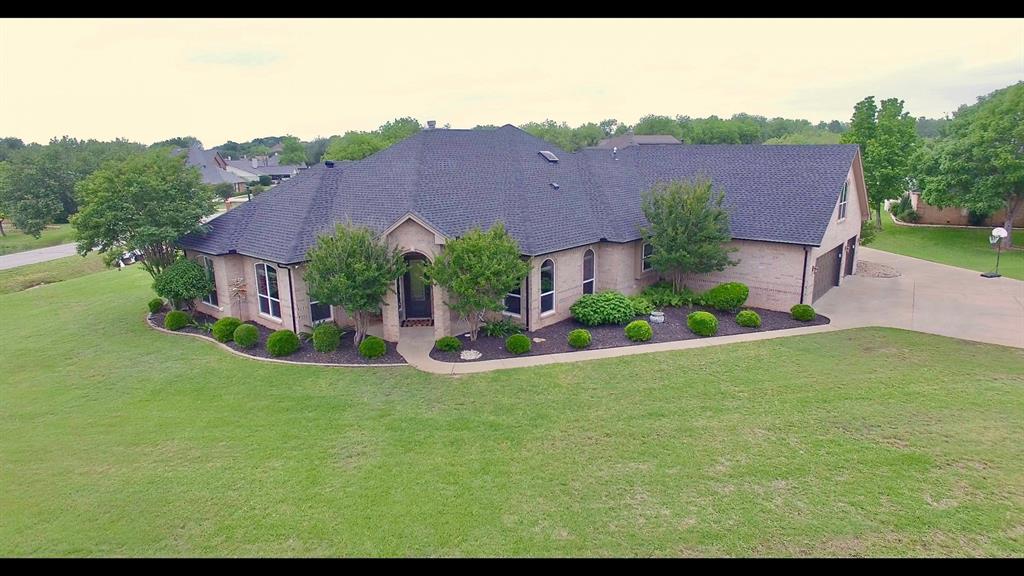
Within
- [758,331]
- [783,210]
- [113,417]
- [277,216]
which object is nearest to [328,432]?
[113,417]

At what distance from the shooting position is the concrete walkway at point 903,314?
682 inches

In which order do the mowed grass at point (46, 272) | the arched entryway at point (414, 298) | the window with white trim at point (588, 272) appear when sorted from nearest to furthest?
the arched entryway at point (414, 298), the window with white trim at point (588, 272), the mowed grass at point (46, 272)

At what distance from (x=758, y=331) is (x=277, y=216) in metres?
18.0

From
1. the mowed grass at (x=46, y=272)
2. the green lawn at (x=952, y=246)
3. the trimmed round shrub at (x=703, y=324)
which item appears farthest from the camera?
the mowed grass at (x=46, y=272)

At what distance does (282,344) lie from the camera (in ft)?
57.1

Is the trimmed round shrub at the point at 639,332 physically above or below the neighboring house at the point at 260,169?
below

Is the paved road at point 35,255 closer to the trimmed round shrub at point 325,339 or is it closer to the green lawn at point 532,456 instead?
the green lawn at point 532,456

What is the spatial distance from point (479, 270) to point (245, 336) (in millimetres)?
8084

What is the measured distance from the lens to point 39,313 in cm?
2436

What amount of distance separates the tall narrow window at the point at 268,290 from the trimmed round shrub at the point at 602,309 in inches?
418

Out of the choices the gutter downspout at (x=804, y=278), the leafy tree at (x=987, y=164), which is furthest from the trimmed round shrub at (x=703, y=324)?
the leafy tree at (x=987, y=164)

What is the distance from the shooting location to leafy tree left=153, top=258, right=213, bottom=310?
826 inches

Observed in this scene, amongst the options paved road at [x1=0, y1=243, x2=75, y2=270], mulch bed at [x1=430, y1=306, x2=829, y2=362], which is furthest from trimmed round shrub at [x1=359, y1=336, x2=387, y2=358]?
paved road at [x1=0, y1=243, x2=75, y2=270]

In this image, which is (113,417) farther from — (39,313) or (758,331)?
(758,331)
